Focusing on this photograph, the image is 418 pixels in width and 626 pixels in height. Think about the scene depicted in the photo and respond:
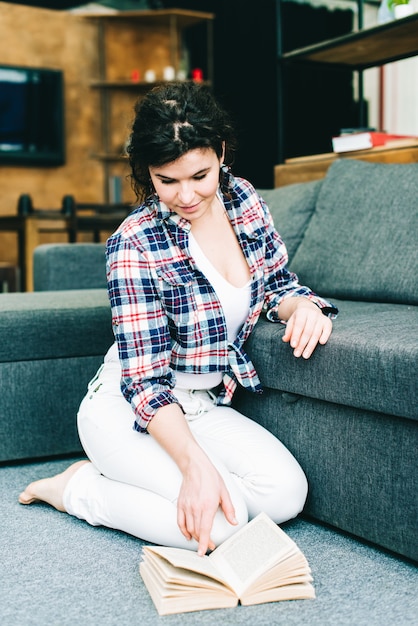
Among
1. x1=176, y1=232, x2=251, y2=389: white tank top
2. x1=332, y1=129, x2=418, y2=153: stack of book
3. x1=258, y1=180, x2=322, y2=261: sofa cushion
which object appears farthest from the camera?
x1=332, y1=129, x2=418, y2=153: stack of book

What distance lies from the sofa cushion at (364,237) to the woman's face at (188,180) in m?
0.72

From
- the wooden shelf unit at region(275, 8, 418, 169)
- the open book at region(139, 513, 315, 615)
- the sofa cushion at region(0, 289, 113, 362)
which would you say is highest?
the wooden shelf unit at region(275, 8, 418, 169)

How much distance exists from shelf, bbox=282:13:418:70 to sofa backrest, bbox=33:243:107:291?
3.93 ft

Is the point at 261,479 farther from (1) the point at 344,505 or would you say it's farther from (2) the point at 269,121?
(2) the point at 269,121

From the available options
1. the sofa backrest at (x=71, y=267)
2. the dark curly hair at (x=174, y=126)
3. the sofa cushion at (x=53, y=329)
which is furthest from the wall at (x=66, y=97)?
the dark curly hair at (x=174, y=126)

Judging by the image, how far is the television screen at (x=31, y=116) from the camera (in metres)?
5.29

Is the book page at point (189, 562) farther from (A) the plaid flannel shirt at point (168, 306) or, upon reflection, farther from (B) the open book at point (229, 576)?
(A) the plaid flannel shirt at point (168, 306)

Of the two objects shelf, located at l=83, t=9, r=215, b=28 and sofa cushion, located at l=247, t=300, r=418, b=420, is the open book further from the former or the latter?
shelf, located at l=83, t=9, r=215, b=28

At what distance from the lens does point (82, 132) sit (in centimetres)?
561

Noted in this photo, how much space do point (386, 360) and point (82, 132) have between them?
15.5 ft

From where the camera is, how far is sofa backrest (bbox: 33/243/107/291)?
113 inches

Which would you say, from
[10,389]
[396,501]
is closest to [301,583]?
[396,501]

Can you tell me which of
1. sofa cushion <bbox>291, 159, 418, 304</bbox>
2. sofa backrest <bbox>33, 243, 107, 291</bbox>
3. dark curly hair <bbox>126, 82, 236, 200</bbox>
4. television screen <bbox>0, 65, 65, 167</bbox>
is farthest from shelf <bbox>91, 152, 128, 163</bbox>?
dark curly hair <bbox>126, 82, 236, 200</bbox>

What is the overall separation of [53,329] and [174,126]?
0.88 metres
